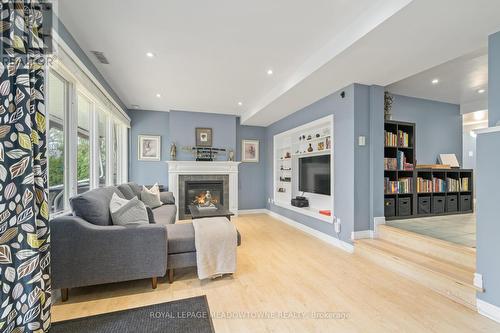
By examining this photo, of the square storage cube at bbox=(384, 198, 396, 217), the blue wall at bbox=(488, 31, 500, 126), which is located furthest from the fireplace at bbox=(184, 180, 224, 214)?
the blue wall at bbox=(488, 31, 500, 126)

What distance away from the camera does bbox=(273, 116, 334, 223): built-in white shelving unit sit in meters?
4.08

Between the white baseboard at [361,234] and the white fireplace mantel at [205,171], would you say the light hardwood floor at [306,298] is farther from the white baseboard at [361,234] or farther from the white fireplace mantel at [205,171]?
the white fireplace mantel at [205,171]

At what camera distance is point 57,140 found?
240cm

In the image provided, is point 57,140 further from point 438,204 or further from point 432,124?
point 432,124

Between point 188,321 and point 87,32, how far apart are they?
2995mm

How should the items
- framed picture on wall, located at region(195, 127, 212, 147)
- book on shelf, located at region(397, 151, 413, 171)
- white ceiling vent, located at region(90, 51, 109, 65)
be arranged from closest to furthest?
white ceiling vent, located at region(90, 51, 109, 65)
book on shelf, located at region(397, 151, 413, 171)
framed picture on wall, located at region(195, 127, 212, 147)

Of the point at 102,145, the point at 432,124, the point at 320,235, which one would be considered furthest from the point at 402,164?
the point at 102,145

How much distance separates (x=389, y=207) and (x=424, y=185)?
90 cm

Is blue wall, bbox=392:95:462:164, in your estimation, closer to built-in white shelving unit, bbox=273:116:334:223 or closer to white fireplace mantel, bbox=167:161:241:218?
built-in white shelving unit, bbox=273:116:334:223

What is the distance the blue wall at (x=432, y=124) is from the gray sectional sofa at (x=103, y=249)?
174 inches

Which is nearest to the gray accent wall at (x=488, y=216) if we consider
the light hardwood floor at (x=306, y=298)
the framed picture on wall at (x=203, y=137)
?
the light hardwood floor at (x=306, y=298)

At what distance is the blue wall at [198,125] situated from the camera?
5.46m

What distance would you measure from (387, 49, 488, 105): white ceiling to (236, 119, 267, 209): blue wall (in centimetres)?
338

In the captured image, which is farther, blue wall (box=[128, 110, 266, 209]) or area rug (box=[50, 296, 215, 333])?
blue wall (box=[128, 110, 266, 209])
